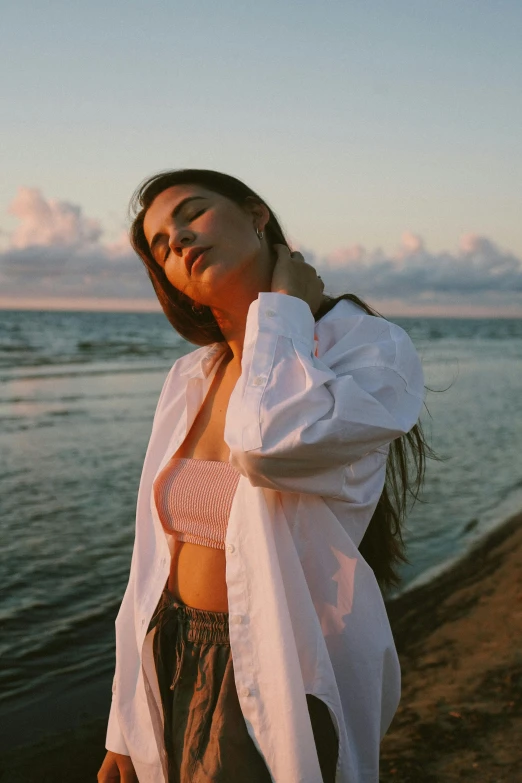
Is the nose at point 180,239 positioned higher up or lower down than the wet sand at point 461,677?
higher up

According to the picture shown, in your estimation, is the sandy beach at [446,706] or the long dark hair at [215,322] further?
the sandy beach at [446,706]

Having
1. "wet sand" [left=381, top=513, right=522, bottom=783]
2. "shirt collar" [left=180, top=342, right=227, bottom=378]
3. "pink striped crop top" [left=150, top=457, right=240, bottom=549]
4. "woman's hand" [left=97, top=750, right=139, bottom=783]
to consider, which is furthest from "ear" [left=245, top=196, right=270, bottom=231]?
"wet sand" [left=381, top=513, right=522, bottom=783]

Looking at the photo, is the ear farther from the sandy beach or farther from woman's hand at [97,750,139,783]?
the sandy beach

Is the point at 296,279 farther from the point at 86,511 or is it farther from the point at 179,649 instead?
the point at 86,511

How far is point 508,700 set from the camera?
4.24 meters

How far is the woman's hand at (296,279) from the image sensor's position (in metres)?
2.24

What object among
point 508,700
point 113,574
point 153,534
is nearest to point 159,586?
point 153,534

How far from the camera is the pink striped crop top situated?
2.25 metres

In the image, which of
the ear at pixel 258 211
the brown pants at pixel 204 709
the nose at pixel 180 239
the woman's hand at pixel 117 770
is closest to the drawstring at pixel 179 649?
the brown pants at pixel 204 709

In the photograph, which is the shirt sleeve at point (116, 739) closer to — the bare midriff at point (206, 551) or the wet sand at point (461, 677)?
the bare midriff at point (206, 551)

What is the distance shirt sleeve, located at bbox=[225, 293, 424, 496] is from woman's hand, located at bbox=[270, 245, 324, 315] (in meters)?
0.08

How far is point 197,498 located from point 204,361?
0.57 m

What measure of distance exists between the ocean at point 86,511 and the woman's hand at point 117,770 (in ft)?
5.37

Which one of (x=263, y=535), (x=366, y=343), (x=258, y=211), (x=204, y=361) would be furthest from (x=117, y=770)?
(x=258, y=211)
